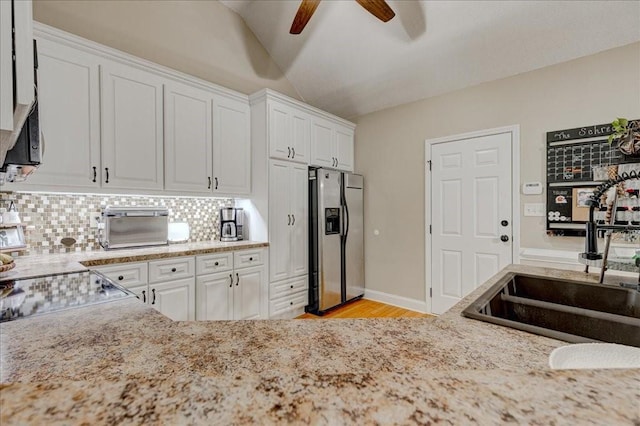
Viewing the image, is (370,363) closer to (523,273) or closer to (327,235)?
(523,273)

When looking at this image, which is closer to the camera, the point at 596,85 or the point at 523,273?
the point at 523,273

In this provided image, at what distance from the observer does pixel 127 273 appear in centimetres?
224

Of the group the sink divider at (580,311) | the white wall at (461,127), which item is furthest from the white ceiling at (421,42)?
the sink divider at (580,311)

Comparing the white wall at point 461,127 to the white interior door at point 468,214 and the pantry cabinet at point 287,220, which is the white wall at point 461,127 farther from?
the pantry cabinet at point 287,220

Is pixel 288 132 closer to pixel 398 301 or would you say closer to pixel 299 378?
pixel 398 301

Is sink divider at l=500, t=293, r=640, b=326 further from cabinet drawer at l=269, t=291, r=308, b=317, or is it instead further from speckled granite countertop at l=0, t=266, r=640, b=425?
cabinet drawer at l=269, t=291, r=308, b=317

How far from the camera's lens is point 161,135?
2.68 metres

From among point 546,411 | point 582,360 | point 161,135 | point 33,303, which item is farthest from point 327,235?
point 546,411

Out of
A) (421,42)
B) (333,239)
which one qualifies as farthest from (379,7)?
(333,239)

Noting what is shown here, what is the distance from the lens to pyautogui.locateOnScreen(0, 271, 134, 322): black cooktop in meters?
1.00

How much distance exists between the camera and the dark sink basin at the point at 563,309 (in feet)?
2.91

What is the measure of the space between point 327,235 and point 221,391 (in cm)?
320

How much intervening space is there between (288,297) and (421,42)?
303cm

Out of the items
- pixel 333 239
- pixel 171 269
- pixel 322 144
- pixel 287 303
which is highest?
pixel 322 144
